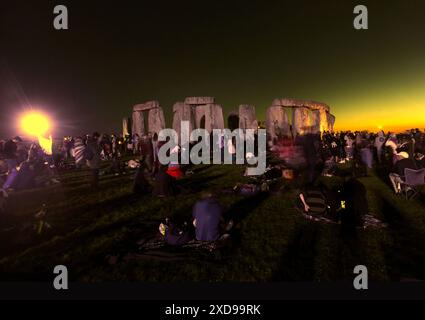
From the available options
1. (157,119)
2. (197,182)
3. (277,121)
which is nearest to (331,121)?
(277,121)

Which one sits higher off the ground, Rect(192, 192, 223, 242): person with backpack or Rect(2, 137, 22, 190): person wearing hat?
Rect(2, 137, 22, 190): person wearing hat

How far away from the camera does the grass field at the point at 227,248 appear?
168 inches

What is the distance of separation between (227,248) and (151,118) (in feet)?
72.9

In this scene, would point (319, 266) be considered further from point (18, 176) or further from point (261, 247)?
point (18, 176)

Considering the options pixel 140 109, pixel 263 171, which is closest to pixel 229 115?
pixel 140 109

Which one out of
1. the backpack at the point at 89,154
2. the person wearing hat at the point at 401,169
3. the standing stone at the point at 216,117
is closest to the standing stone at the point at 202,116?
the standing stone at the point at 216,117

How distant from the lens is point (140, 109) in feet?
86.8

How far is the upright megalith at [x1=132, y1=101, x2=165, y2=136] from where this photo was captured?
25172mm

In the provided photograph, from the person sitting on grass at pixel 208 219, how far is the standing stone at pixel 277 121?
801 inches

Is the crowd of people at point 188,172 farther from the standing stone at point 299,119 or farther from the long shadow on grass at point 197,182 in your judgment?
the standing stone at point 299,119

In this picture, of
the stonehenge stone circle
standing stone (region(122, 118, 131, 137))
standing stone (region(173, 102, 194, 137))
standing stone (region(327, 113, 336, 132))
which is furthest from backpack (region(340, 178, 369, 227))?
standing stone (region(327, 113, 336, 132))

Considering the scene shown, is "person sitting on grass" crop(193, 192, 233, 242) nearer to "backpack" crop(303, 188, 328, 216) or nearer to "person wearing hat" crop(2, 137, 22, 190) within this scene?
"backpack" crop(303, 188, 328, 216)

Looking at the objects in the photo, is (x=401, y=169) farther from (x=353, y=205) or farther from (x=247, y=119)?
(x=247, y=119)

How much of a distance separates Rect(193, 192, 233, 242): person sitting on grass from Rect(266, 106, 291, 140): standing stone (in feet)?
66.7
